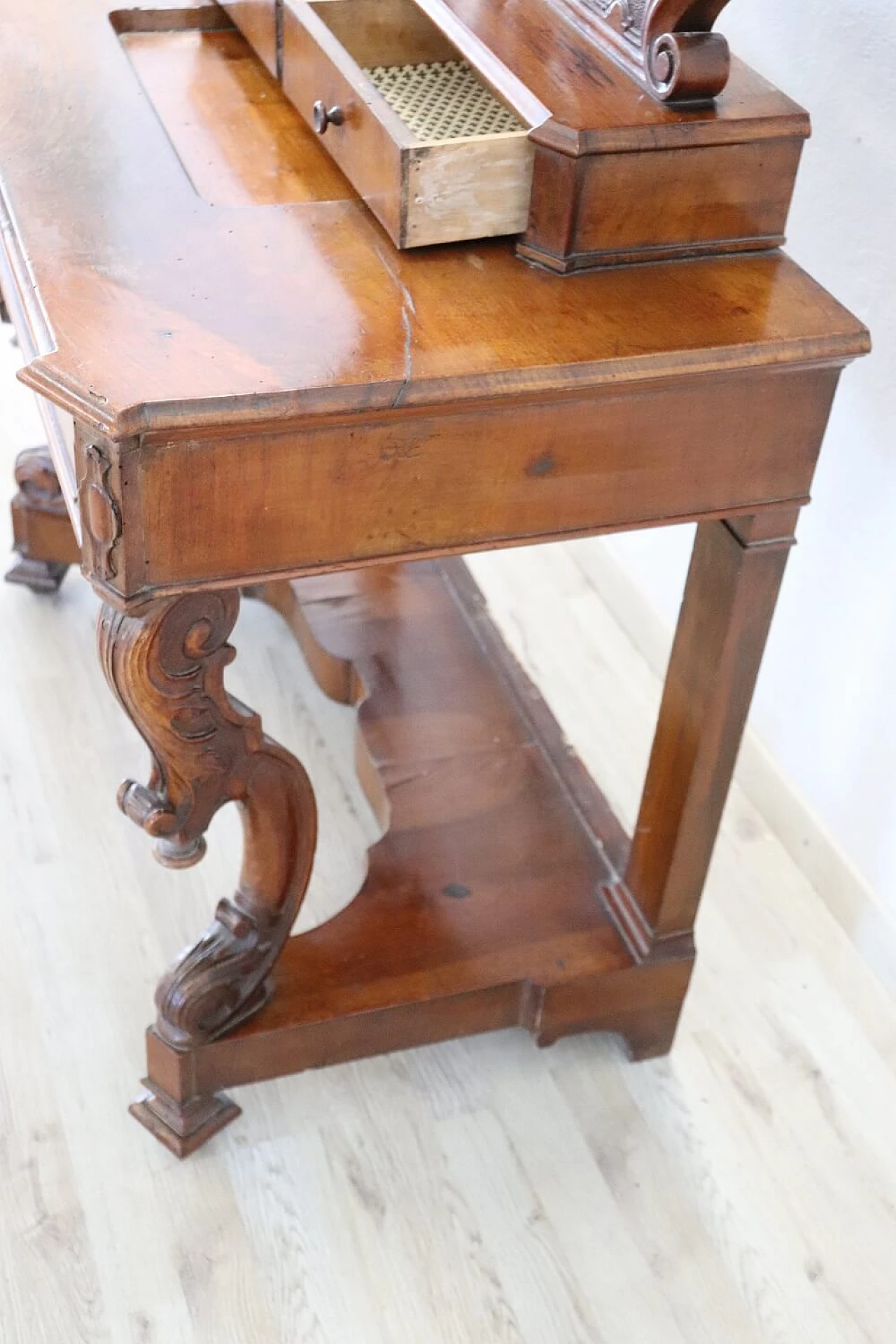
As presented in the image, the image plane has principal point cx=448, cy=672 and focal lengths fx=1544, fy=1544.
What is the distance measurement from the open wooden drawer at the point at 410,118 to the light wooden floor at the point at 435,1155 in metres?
0.88

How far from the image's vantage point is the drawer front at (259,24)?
4.61 feet

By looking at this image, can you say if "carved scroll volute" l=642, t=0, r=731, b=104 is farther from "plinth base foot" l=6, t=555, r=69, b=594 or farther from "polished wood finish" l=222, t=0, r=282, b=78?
"plinth base foot" l=6, t=555, r=69, b=594

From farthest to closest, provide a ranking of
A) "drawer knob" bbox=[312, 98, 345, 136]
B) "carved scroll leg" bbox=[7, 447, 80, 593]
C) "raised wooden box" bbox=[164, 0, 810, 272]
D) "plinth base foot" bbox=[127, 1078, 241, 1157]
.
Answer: "carved scroll leg" bbox=[7, 447, 80, 593]
"plinth base foot" bbox=[127, 1078, 241, 1157]
"drawer knob" bbox=[312, 98, 345, 136]
"raised wooden box" bbox=[164, 0, 810, 272]

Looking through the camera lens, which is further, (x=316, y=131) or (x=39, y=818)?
(x=39, y=818)

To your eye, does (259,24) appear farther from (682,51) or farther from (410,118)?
(682,51)

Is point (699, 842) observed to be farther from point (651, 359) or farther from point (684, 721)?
point (651, 359)

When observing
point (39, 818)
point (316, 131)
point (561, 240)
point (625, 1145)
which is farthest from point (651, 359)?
point (39, 818)

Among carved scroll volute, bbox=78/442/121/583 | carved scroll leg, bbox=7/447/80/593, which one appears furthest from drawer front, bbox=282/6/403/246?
carved scroll leg, bbox=7/447/80/593

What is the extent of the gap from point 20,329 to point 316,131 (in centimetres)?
30

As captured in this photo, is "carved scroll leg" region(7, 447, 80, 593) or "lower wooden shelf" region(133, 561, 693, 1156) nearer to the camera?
"lower wooden shelf" region(133, 561, 693, 1156)

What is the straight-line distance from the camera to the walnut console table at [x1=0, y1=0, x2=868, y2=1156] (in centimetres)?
106

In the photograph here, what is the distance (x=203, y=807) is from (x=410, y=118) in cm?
61

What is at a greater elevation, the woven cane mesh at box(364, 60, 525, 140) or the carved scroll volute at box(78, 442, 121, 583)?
the woven cane mesh at box(364, 60, 525, 140)

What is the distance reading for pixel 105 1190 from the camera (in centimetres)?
147
